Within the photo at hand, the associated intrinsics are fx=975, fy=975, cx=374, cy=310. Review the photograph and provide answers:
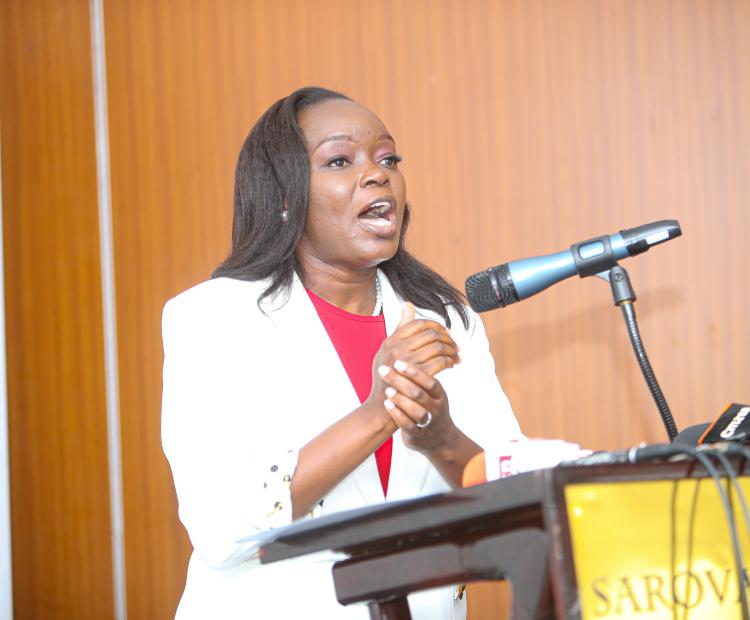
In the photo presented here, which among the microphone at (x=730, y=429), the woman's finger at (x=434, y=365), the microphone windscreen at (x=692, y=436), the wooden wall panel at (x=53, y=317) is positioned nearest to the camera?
the microphone at (x=730, y=429)

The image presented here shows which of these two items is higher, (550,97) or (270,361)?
(550,97)

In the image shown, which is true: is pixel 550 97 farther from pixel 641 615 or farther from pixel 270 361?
pixel 641 615

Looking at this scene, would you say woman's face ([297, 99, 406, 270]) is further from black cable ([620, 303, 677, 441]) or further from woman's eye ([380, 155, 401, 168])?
black cable ([620, 303, 677, 441])

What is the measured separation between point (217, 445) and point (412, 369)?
14.3 inches

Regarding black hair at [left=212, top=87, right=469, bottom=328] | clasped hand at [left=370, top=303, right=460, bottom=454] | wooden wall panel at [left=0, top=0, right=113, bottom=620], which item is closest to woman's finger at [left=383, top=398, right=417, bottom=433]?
clasped hand at [left=370, top=303, right=460, bottom=454]

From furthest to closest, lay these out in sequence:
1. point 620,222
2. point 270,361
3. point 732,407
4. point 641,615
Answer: point 620,222, point 270,361, point 732,407, point 641,615

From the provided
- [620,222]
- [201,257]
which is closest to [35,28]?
[201,257]

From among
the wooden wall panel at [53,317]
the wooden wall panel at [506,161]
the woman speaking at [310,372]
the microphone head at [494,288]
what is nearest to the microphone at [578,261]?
the microphone head at [494,288]

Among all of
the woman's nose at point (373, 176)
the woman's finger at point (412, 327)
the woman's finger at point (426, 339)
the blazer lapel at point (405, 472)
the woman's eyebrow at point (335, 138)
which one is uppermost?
the woman's eyebrow at point (335, 138)

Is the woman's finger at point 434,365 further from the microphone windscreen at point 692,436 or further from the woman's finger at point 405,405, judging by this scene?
the microphone windscreen at point 692,436

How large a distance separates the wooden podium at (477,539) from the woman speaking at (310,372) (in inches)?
18.1

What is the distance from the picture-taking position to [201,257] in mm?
3139

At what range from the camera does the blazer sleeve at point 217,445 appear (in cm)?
148

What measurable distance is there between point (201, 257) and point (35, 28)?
1.04m
